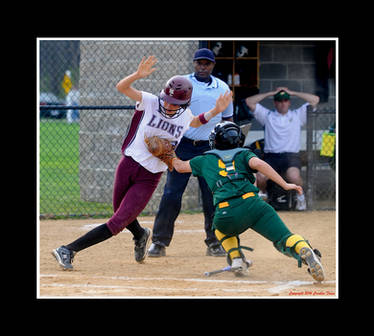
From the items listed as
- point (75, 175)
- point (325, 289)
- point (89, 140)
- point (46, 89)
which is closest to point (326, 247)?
point (325, 289)

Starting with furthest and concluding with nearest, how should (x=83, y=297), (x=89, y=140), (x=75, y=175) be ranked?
(x=75, y=175), (x=89, y=140), (x=83, y=297)

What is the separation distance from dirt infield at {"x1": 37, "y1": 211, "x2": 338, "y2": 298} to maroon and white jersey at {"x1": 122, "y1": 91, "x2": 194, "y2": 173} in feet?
3.53

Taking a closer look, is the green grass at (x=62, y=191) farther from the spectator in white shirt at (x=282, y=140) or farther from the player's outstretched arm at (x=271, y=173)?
the player's outstretched arm at (x=271, y=173)

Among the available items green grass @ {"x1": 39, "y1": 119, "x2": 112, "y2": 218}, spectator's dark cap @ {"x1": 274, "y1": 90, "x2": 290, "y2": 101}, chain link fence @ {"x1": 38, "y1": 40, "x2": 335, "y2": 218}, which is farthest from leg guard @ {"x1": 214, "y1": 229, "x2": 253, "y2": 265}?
spectator's dark cap @ {"x1": 274, "y1": 90, "x2": 290, "y2": 101}

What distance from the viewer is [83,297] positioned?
19.3 feet

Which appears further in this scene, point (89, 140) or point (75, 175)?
point (75, 175)

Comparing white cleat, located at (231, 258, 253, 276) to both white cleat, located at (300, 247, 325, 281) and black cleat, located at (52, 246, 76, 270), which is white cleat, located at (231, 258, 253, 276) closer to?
white cleat, located at (300, 247, 325, 281)

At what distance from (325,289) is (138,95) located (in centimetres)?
239

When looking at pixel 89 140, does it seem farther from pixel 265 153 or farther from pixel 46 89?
pixel 46 89

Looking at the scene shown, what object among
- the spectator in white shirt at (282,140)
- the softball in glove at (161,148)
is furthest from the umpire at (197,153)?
the spectator in white shirt at (282,140)

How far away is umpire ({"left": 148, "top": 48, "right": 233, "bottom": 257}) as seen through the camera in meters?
8.12

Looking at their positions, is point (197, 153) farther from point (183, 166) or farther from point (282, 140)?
point (282, 140)

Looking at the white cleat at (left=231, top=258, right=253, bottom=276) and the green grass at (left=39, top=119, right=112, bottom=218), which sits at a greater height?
the green grass at (left=39, top=119, right=112, bottom=218)

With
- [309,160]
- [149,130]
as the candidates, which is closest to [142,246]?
[149,130]
